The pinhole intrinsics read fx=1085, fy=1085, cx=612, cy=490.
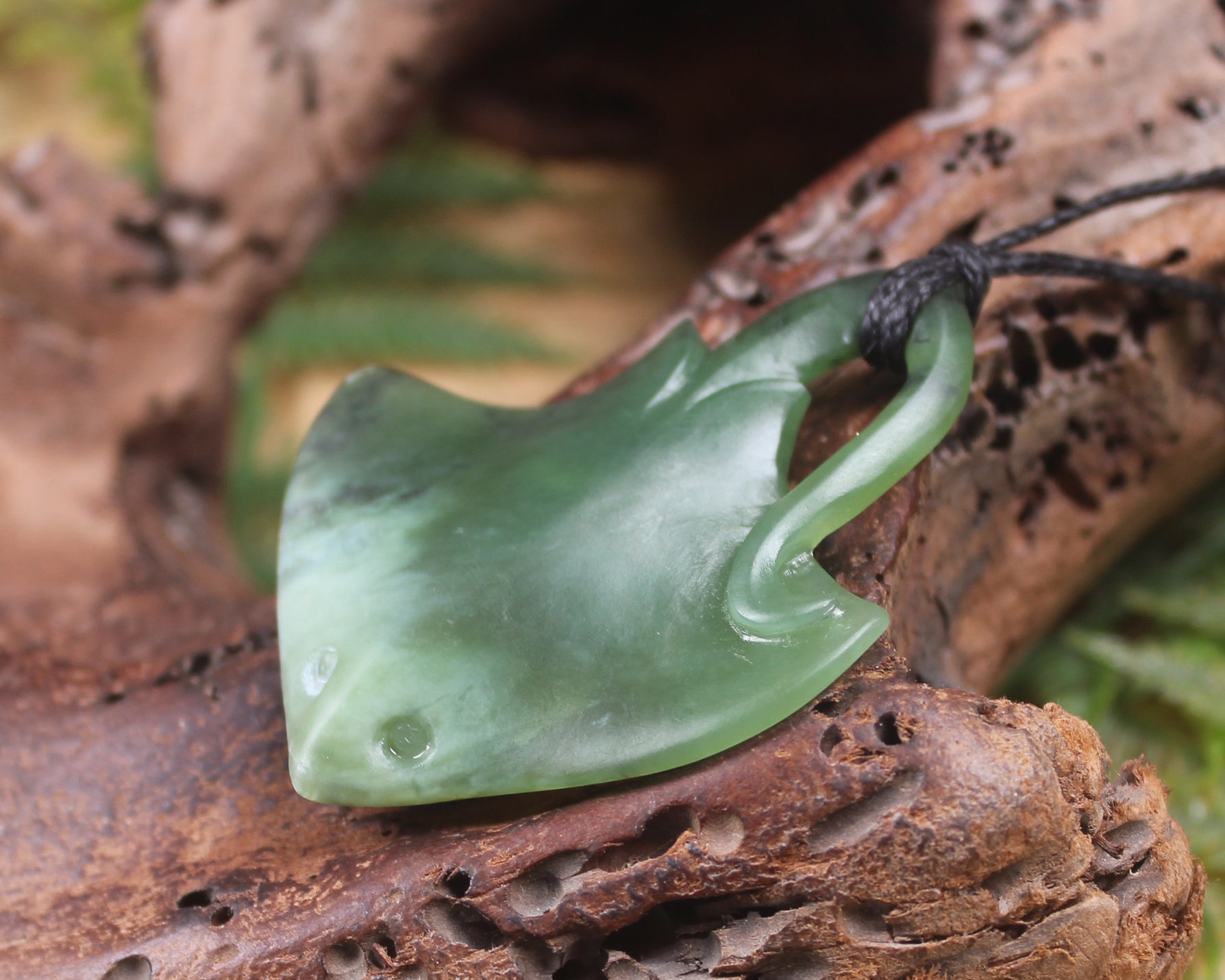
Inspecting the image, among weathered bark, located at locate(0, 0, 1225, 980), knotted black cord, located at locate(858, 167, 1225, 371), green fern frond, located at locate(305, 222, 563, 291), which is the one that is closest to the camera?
weathered bark, located at locate(0, 0, 1225, 980)

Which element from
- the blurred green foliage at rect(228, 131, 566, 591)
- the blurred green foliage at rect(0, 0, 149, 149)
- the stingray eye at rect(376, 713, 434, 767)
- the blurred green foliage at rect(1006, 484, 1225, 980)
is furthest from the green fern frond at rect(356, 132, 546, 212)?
the stingray eye at rect(376, 713, 434, 767)

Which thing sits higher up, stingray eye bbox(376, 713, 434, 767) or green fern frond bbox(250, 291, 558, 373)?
stingray eye bbox(376, 713, 434, 767)

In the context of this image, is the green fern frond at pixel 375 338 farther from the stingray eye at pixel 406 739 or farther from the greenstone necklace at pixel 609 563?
the stingray eye at pixel 406 739

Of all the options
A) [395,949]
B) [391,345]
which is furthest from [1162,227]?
[391,345]

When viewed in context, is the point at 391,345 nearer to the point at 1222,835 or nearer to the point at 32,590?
the point at 32,590

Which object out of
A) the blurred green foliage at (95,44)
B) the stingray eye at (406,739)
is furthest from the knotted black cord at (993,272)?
the blurred green foliage at (95,44)

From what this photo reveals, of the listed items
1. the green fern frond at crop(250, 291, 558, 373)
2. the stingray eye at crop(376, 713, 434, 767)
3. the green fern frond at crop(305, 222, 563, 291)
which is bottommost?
the green fern frond at crop(250, 291, 558, 373)

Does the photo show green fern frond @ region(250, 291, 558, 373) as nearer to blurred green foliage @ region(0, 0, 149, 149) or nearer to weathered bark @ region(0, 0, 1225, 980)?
blurred green foliage @ region(0, 0, 149, 149)
